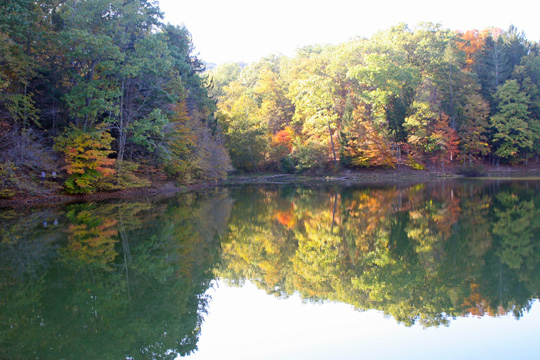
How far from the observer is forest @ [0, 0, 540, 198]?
2166 cm

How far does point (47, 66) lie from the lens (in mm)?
23141

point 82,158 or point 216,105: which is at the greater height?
point 216,105

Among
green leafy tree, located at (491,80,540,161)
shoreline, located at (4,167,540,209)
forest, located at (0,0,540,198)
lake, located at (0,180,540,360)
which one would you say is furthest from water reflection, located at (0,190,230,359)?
green leafy tree, located at (491,80,540,161)

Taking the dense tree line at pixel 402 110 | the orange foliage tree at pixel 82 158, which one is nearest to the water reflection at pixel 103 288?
the orange foliage tree at pixel 82 158

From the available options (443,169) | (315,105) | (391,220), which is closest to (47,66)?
(391,220)

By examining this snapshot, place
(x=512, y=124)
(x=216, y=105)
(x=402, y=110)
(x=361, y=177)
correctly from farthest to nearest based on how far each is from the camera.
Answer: (x=216, y=105)
(x=512, y=124)
(x=402, y=110)
(x=361, y=177)

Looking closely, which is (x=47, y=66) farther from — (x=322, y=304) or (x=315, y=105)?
(x=315, y=105)

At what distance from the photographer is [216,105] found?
46.2m

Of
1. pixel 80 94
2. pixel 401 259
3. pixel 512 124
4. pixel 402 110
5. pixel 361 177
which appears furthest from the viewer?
pixel 512 124

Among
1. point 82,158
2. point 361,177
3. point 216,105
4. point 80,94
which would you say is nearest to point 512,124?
point 361,177

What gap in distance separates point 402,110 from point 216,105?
1915 centimetres

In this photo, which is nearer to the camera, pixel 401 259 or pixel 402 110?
pixel 401 259

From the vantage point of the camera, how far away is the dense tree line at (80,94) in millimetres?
20000

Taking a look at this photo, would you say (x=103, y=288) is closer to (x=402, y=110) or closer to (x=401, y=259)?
(x=401, y=259)
